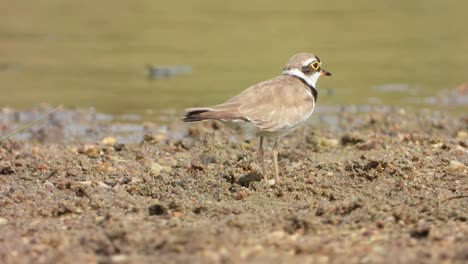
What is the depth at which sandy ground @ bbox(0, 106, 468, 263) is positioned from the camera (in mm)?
4730

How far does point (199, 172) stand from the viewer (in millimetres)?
7039

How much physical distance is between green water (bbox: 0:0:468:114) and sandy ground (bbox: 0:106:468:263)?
286cm

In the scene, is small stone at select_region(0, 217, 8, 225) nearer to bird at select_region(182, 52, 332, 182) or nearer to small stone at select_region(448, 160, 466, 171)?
bird at select_region(182, 52, 332, 182)

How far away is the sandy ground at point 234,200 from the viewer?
4730 mm

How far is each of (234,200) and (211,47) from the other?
29.9ft

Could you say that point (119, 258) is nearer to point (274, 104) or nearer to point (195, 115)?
point (195, 115)

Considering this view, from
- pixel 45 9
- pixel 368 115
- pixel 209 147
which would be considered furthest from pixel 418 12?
pixel 209 147

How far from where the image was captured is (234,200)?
629 centimetres

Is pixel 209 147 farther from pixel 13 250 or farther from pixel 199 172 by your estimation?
pixel 13 250

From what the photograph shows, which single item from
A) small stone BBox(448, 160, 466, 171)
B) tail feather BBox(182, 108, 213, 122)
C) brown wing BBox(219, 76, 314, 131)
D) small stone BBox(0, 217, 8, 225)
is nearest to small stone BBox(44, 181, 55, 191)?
small stone BBox(0, 217, 8, 225)

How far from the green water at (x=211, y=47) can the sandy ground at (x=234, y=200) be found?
2860 millimetres

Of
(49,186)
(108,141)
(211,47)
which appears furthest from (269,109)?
(211,47)

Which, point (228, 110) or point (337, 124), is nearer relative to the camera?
point (228, 110)

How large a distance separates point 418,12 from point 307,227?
1413cm
